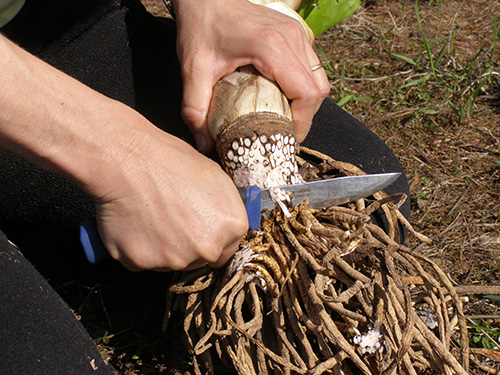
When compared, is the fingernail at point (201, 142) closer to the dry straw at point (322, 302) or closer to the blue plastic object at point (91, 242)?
the dry straw at point (322, 302)

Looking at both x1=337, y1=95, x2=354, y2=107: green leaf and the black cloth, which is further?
x1=337, y1=95, x2=354, y2=107: green leaf

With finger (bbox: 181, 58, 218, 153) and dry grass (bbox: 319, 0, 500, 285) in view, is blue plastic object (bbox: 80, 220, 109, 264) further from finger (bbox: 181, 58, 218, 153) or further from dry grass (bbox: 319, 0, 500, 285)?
dry grass (bbox: 319, 0, 500, 285)

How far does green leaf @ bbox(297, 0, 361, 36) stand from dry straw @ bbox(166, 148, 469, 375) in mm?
855

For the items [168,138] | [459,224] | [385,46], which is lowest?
[459,224]

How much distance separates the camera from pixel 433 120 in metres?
2.18

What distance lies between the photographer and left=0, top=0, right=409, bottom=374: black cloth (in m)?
1.33

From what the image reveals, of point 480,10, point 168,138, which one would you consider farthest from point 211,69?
point 480,10

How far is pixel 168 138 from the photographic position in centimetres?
102

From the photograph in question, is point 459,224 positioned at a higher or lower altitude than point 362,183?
lower

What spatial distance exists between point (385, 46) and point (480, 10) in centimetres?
64

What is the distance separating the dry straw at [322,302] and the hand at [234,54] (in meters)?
0.30

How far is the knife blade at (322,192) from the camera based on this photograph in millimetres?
1110

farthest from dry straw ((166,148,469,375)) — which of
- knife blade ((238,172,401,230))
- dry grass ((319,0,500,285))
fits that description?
dry grass ((319,0,500,285))

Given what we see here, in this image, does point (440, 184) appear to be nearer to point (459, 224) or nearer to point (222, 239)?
point (459, 224)
